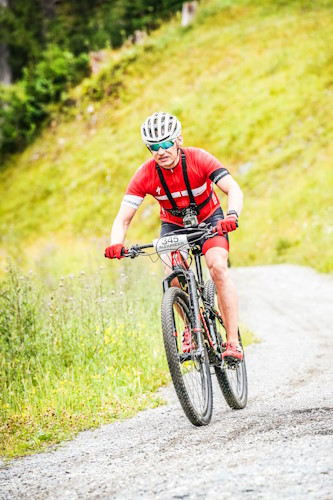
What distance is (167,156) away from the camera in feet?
18.1

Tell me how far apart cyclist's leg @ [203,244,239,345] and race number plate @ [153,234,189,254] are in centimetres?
37

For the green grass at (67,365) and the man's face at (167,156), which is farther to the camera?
the green grass at (67,365)

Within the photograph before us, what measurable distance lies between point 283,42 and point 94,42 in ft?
35.1

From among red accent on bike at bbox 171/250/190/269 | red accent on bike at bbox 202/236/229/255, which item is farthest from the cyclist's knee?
red accent on bike at bbox 171/250/190/269

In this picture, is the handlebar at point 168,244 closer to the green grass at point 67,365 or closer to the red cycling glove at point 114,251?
the red cycling glove at point 114,251

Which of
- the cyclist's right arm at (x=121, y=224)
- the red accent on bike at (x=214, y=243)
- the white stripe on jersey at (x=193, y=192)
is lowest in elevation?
the red accent on bike at (x=214, y=243)

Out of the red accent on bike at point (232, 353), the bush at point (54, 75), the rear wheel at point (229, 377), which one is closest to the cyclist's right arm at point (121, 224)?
the rear wheel at point (229, 377)

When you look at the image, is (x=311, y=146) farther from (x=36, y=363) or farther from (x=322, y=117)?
(x=36, y=363)

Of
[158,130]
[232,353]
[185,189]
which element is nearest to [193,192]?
[185,189]

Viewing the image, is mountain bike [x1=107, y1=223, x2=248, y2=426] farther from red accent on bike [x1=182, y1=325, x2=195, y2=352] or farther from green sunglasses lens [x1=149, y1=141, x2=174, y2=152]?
green sunglasses lens [x1=149, y1=141, x2=174, y2=152]

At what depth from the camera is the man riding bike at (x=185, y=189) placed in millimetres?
5488

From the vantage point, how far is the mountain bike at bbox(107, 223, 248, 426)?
4887 mm

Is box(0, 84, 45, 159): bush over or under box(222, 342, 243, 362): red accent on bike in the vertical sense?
over

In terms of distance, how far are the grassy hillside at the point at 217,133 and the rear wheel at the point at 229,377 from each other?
30.2ft
